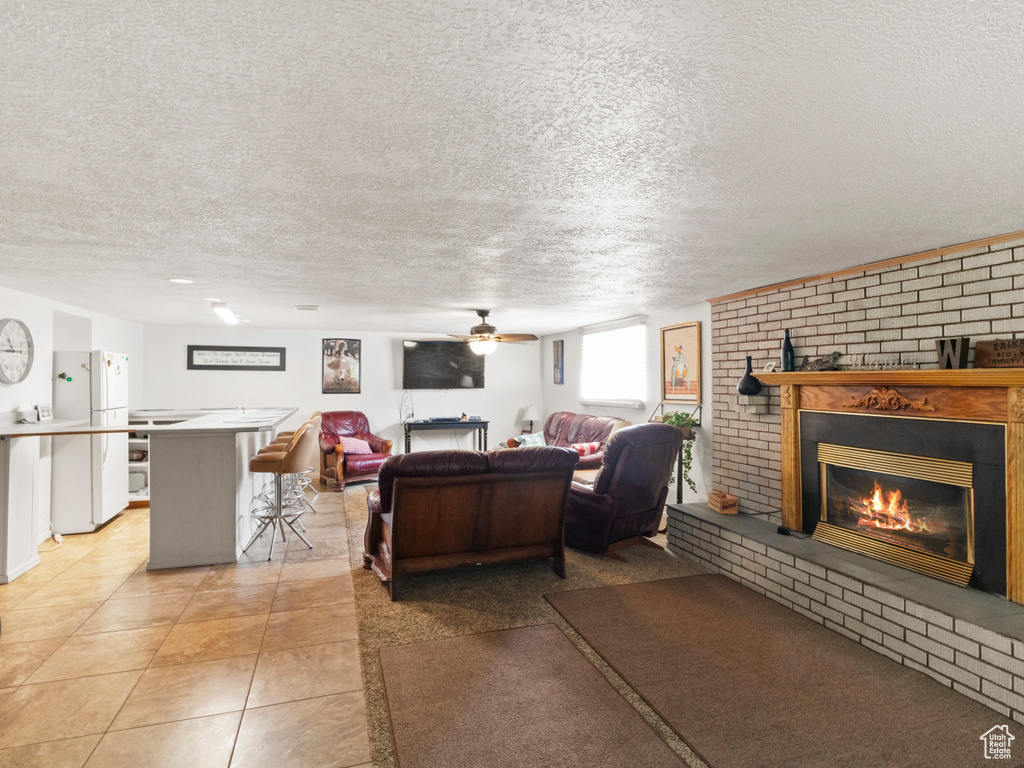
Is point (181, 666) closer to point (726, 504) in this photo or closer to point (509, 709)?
point (509, 709)

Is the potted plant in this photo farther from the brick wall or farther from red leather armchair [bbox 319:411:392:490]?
red leather armchair [bbox 319:411:392:490]

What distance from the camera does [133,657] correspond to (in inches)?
105

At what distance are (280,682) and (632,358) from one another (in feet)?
16.0

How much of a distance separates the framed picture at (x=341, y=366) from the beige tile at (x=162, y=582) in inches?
155

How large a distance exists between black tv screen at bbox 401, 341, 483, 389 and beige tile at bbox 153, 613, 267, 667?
5.05 m

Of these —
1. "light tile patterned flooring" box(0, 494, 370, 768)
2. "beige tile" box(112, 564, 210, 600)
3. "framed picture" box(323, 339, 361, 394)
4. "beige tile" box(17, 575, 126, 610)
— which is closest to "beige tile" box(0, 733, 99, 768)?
"light tile patterned flooring" box(0, 494, 370, 768)

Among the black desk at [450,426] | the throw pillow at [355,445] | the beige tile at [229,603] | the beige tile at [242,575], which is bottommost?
the beige tile at [229,603]

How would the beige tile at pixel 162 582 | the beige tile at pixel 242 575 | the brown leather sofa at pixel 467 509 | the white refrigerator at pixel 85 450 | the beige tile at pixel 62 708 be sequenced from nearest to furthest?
1. the beige tile at pixel 62 708
2. the brown leather sofa at pixel 467 509
3. the beige tile at pixel 162 582
4. the beige tile at pixel 242 575
5. the white refrigerator at pixel 85 450

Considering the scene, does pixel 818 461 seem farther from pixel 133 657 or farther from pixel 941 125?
pixel 133 657

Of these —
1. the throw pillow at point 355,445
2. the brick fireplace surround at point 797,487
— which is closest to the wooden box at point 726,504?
the brick fireplace surround at point 797,487

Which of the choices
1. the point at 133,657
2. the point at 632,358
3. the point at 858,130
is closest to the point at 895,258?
the point at 858,130

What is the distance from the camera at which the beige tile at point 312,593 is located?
3.32 metres

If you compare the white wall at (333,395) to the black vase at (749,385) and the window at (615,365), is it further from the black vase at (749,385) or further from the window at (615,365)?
the black vase at (749,385)

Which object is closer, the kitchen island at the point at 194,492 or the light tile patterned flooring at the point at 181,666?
the light tile patterned flooring at the point at 181,666
